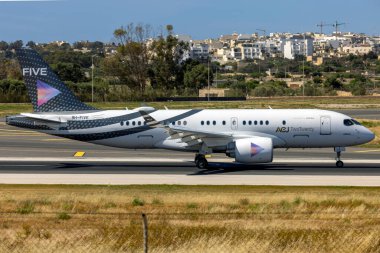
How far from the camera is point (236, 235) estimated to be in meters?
21.4

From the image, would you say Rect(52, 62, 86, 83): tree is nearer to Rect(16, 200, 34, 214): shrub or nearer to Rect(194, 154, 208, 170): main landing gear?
Rect(194, 154, 208, 170): main landing gear

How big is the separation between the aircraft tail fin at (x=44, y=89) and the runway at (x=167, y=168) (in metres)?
3.59

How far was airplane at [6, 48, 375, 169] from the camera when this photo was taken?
45188 mm

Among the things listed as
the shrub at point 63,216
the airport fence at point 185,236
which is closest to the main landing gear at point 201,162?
the shrub at point 63,216

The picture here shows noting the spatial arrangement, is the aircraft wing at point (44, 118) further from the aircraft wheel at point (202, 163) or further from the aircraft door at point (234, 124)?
the aircraft door at point (234, 124)

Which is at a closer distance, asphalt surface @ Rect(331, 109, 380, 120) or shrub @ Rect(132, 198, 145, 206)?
shrub @ Rect(132, 198, 145, 206)

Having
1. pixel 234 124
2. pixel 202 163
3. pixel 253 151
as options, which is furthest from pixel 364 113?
pixel 253 151

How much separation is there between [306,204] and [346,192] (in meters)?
5.90

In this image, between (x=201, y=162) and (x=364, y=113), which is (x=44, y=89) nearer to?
(x=201, y=162)

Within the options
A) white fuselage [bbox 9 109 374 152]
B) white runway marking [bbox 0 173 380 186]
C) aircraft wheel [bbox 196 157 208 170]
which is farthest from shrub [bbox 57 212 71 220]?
aircraft wheel [bbox 196 157 208 170]

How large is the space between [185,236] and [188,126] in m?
24.8

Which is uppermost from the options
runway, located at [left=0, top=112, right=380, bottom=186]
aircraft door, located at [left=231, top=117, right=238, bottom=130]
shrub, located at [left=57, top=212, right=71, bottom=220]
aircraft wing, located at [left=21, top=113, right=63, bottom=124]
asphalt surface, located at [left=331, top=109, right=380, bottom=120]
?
aircraft wing, located at [left=21, top=113, right=63, bottom=124]

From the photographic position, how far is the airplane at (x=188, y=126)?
1779 inches

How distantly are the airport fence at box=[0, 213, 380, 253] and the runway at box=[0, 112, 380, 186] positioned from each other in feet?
49.6
